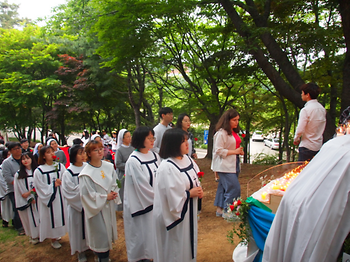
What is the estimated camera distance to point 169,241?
2.76m

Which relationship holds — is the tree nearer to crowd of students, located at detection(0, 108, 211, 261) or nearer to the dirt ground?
crowd of students, located at detection(0, 108, 211, 261)

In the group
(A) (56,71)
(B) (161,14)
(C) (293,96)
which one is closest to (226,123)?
(C) (293,96)

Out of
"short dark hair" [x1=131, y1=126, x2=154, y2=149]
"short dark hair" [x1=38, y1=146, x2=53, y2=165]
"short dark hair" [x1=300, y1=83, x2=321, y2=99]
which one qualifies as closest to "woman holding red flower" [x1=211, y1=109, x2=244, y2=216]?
"short dark hair" [x1=300, y1=83, x2=321, y2=99]

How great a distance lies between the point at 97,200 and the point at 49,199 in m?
1.49

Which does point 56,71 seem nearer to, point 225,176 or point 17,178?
point 17,178

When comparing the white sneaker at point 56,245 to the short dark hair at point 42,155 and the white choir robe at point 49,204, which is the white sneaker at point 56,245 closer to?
the white choir robe at point 49,204

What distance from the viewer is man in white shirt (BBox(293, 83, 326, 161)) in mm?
4430

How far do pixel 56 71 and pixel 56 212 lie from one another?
1368 centimetres

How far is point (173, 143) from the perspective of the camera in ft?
9.27

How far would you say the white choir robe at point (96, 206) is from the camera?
3514mm

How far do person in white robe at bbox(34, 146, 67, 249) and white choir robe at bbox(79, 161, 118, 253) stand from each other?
119cm

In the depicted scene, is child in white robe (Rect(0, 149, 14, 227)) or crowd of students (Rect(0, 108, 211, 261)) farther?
child in white robe (Rect(0, 149, 14, 227))

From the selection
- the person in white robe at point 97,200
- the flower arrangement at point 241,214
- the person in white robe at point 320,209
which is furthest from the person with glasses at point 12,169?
the person in white robe at point 320,209

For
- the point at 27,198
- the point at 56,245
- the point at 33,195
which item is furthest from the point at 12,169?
the point at 56,245
